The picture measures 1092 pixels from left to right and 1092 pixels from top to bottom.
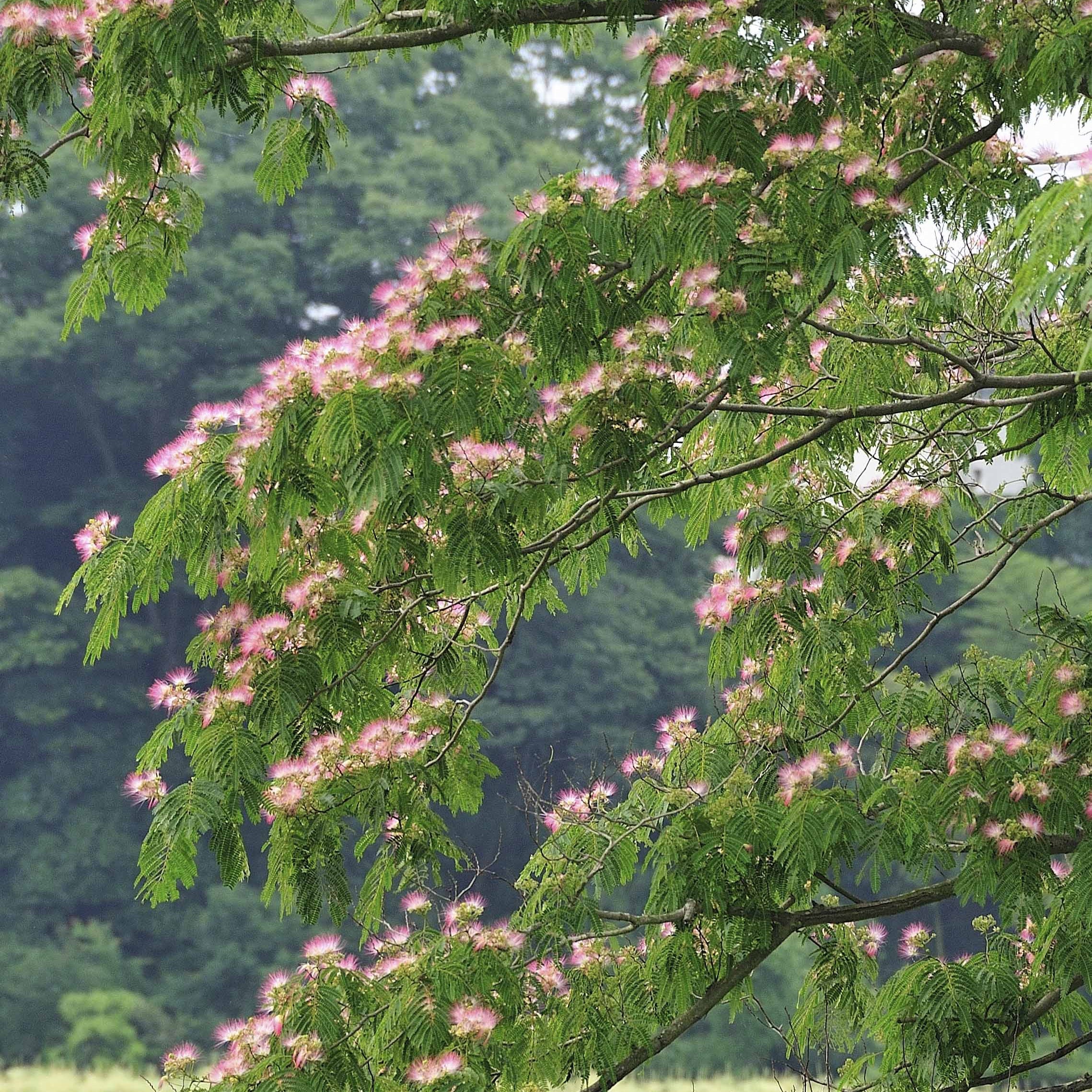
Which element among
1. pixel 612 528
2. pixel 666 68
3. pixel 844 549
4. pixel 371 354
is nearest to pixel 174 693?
pixel 371 354

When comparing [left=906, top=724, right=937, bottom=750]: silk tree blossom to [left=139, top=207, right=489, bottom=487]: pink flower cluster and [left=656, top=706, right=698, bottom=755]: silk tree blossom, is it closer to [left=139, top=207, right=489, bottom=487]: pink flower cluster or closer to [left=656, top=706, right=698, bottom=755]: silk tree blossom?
[left=656, top=706, right=698, bottom=755]: silk tree blossom

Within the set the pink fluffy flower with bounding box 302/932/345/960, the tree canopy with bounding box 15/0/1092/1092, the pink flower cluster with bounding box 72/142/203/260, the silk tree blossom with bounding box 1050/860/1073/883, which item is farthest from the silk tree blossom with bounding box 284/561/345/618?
the silk tree blossom with bounding box 1050/860/1073/883

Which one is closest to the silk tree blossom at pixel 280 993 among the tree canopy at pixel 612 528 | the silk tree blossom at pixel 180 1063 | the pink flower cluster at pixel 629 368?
the tree canopy at pixel 612 528

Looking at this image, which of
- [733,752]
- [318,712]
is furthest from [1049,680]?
[318,712]

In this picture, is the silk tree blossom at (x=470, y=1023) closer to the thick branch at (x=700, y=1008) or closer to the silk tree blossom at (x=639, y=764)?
the thick branch at (x=700, y=1008)

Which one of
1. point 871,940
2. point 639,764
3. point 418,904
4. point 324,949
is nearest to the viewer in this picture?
point 324,949

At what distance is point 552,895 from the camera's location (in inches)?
158

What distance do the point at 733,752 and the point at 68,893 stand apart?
1735 centimetres

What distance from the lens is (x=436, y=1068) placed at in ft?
11.2

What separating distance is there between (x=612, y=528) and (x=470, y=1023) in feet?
4.10

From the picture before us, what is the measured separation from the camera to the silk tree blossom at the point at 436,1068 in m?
3.40

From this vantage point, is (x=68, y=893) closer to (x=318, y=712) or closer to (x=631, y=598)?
(x=631, y=598)

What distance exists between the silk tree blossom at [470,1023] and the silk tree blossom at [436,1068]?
0.17 feet

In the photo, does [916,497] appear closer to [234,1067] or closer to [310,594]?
[310,594]
